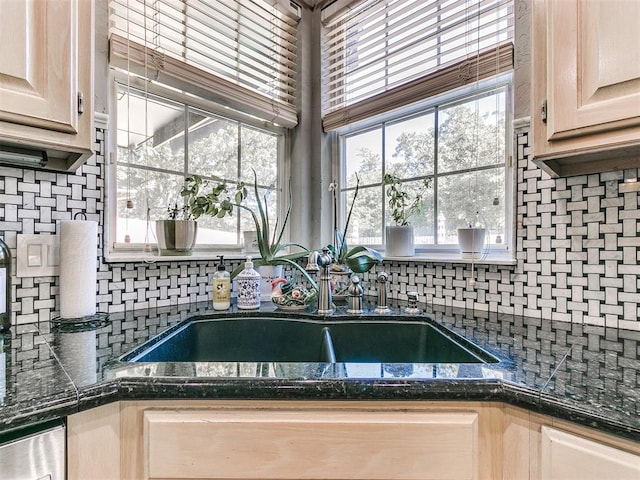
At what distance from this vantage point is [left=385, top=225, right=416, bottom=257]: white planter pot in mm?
1433

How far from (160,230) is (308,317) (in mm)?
646

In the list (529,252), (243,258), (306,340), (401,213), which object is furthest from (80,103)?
(529,252)

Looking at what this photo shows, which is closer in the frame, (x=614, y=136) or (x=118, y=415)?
(x=118, y=415)

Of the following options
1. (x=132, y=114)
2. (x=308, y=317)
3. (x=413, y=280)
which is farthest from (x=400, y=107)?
(x=132, y=114)

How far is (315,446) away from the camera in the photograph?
0.60 meters

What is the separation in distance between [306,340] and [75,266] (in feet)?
2.48

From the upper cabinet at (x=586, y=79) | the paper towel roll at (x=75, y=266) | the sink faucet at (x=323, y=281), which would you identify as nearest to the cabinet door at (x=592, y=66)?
the upper cabinet at (x=586, y=79)

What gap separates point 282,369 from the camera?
649mm

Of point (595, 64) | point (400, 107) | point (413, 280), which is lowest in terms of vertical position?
point (413, 280)

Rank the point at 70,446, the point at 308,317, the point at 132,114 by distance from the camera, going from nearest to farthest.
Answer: the point at 70,446 < the point at 308,317 < the point at 132,114

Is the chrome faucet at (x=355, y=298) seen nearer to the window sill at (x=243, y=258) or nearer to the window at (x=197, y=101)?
the window sill at (x=243, y=258)

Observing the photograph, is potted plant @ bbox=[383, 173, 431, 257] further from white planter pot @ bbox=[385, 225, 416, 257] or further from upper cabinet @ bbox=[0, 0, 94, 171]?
upper cabinet @ bbox=[0, 0, 94, 171]

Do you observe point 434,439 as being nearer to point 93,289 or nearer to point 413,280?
point 413,280

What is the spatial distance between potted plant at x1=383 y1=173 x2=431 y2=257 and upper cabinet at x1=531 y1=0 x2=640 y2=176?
2.00ft
